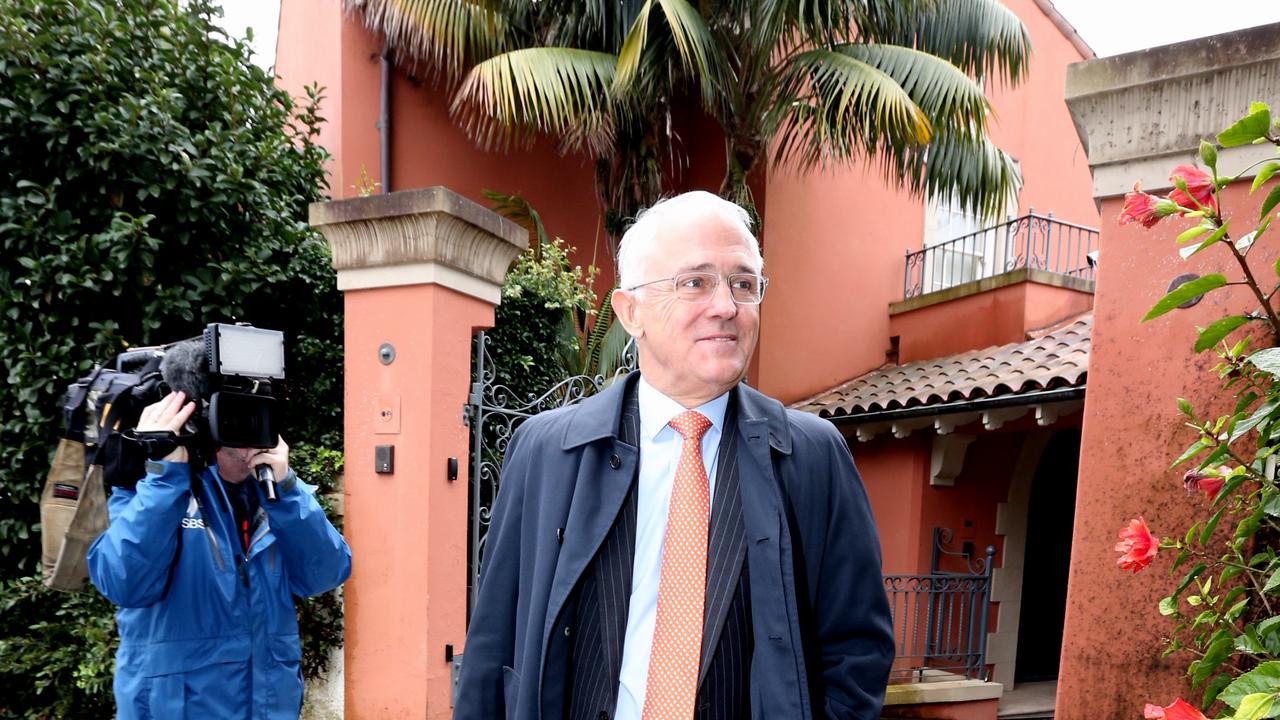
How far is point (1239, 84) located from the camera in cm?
229

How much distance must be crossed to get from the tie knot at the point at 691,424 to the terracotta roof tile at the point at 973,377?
4886 mm

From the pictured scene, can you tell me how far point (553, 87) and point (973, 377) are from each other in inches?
168

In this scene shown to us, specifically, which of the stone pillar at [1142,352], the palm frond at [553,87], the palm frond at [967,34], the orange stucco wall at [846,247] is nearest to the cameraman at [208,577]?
the stone pillar at [1142,352]

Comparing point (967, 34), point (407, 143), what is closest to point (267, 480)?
point (407, 143)

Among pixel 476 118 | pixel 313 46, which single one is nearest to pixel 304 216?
pixel 476 118

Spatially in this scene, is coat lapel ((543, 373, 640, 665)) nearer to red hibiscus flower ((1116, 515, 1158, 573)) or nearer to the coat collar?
the coat collar

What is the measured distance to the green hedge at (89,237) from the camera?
151 inches

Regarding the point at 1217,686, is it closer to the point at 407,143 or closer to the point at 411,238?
the point at 411,238

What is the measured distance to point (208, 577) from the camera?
7.90ft

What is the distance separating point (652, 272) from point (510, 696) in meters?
0.89

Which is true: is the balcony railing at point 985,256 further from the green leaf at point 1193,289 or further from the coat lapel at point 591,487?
the coat lapel at point 591,487

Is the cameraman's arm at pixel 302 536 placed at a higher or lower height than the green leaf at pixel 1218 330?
lower

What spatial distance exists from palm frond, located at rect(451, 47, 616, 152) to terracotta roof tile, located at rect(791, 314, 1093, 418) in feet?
11.3

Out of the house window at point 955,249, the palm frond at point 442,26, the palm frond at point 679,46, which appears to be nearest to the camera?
the palm frond at point 679,46
